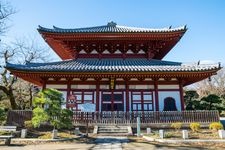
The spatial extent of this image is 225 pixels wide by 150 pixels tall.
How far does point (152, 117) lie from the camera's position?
60.8 ft

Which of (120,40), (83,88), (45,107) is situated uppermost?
(120,40)

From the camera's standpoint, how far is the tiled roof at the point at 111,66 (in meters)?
18.6

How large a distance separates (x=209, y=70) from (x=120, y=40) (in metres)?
8.10

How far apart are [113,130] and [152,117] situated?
3.31m

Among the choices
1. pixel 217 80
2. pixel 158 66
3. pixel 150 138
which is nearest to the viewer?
pixel 150 138

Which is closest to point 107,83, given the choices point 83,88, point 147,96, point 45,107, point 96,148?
point 83,88

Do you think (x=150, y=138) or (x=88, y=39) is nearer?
(x=150, y=138)

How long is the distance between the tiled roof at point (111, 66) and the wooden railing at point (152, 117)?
338 centimetres

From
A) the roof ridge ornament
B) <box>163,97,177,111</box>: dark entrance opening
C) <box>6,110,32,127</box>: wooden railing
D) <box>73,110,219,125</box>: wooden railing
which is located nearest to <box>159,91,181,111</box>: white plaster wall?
<box>163,97,177,111</box>: dark entrance opening

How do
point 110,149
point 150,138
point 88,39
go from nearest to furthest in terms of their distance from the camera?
point 110,149, point 150,138, point 88,39

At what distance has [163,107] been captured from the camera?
68.0ft

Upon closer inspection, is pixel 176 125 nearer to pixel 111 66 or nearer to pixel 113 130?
pixel 113 130

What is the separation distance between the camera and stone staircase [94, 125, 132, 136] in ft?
55.7

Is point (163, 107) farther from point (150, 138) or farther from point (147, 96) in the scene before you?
point (150, 138)
